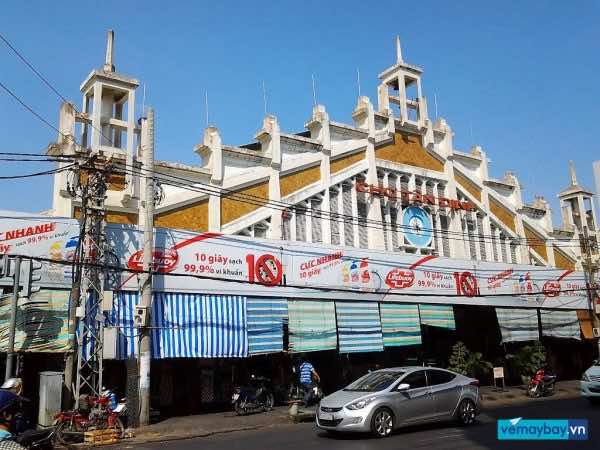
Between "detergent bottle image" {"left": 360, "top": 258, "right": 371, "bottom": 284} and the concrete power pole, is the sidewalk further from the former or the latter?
"detergent bottle image" {"left": 360, "top": 258, "right": 371, "bottom": 284}

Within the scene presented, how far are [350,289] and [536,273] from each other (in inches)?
498

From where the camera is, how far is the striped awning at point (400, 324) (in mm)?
21500

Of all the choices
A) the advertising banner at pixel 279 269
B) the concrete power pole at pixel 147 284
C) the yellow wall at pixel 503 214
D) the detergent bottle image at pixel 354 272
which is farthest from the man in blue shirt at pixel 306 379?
the yellow wall at pixel 503 214

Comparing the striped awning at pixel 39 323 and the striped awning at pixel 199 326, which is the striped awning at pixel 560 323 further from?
the striped awning at pixel 39 323

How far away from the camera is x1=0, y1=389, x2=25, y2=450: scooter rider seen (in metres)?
3.85

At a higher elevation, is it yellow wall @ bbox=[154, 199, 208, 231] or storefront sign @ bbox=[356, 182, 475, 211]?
storefront sign @ bbox=[356, 182, 475, 211]

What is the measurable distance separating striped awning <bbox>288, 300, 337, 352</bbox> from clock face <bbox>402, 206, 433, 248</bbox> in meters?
6.58

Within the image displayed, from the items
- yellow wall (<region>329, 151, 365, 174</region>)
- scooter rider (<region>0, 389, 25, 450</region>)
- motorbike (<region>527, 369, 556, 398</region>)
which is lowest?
motorbike (<region>527, 369, 556, 398</region>)

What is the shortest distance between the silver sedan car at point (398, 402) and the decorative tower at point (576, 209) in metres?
23.8

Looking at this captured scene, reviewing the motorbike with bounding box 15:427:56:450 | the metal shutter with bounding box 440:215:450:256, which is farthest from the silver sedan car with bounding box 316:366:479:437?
the metal shutter with bounding box 440:215:450:256

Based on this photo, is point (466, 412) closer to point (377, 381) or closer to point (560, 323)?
point (377, 381)

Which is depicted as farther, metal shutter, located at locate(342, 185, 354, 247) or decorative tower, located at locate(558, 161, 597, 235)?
decorative tower, located at locate(558, 161, 597, 235)

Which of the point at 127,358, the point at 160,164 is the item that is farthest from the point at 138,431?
the point at 160,164

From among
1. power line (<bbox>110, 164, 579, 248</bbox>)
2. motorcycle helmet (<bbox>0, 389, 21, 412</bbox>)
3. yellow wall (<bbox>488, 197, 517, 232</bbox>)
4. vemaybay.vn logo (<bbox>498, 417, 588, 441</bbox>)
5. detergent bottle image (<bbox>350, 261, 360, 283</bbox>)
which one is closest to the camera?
motorcycle helmet (<bbox>0, 389, 21, 412</bbox>)
